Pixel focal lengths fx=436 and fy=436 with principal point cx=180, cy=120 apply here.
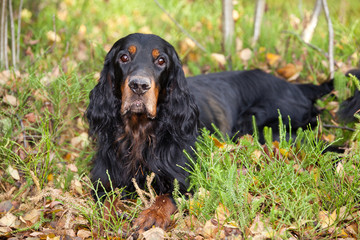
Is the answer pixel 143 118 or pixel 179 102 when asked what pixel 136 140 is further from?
pixel 179 102

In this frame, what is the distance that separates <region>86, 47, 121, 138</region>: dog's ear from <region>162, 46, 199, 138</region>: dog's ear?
14.9 inches

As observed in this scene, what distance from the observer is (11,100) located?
11.8 feet

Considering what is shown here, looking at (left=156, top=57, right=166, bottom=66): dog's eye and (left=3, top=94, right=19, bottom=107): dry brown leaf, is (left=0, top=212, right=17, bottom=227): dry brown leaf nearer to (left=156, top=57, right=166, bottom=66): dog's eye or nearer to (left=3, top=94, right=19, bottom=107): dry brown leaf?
(left=3, top=94, right=19, bottom=107): dry brown leaf

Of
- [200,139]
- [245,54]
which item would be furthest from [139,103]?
[245,54]

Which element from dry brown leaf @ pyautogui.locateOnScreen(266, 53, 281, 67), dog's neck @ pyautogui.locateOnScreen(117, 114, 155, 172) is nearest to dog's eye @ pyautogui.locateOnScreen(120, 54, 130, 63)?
dog's neck @ pyautogui.locateOnScreen(117, 114, 155, 172)

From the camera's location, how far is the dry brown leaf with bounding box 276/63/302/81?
471cm

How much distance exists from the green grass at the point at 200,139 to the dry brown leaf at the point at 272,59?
0.10 metres

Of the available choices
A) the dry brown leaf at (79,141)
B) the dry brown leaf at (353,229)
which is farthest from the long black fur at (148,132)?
the dry brown leaf at (353,229)

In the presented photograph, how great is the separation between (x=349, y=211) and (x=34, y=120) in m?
2.50

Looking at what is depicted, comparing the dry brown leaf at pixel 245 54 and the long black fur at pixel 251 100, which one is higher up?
the dry brown leaf at pixel 245 54

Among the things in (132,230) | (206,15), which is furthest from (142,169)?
(206,15)

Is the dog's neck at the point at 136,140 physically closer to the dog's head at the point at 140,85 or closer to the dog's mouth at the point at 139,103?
the dog's head at the point at 140,85

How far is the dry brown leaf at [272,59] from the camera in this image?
15.8ft

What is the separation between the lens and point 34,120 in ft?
11.8
